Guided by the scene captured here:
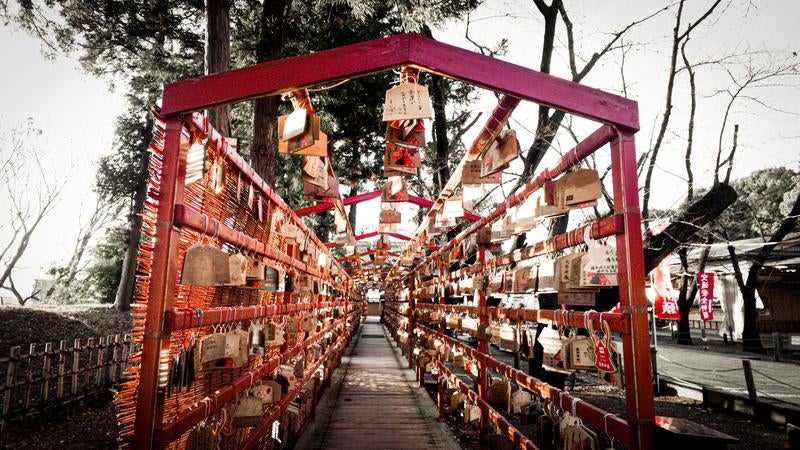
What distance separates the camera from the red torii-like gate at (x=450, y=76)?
198 centimetres

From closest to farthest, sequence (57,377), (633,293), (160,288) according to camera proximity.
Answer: (160,288) → (633,293) → (57,377)

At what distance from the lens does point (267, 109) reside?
6.48 metres

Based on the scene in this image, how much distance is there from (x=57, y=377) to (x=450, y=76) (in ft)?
26.5

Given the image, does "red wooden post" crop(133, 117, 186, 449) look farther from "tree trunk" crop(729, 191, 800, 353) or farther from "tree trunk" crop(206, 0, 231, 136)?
"tree trunk" crop(729, 191, 800, 353)

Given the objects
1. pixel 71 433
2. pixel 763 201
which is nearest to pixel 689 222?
pixel 71 433

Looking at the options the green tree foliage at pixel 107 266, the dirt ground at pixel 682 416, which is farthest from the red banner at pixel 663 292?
the green tree foliage at pixel 107 266

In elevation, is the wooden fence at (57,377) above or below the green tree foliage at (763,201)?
below

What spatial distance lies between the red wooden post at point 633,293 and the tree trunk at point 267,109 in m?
5.32

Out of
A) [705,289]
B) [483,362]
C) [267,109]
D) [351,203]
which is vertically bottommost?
[483,362]

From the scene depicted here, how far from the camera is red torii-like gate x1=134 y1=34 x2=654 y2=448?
198 cm

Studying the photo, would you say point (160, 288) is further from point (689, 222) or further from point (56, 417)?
point (56, 417)

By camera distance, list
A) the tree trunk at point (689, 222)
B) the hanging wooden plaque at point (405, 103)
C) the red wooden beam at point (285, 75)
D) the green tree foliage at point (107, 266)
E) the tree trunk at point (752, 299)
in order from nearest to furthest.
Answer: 1. the red wooden beam at point (285, 75)
2. the hanging wooden plaque at point (405, 103)
3. the tree trunk at point (689, 222)
4. the tree trunk at point (752, 299)
5. the green tree foliage at point (107, 266)

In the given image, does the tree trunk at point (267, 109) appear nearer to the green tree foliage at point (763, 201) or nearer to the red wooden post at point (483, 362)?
the red wooden post at point (483, 362)

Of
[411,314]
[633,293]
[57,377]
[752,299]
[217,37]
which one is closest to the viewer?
[633,293]
